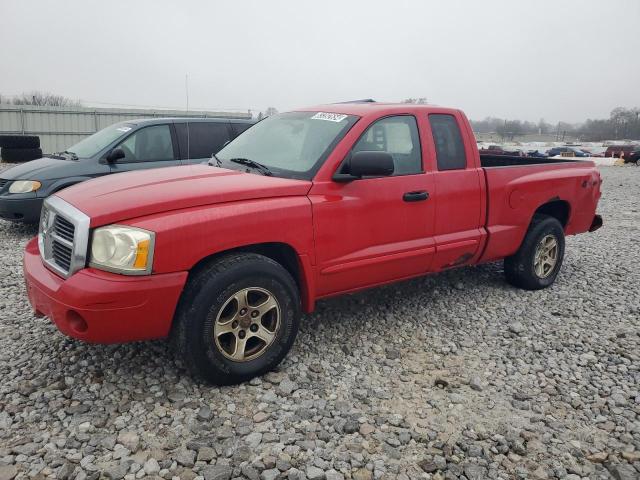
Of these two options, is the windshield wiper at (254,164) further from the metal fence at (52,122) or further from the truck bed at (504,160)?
the metal fence at (52,122)

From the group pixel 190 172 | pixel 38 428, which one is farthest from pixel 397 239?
pixel 38 428

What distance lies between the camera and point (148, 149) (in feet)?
23.9

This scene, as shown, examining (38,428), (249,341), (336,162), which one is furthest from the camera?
(336,162)

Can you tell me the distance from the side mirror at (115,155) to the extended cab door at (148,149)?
0.06 m

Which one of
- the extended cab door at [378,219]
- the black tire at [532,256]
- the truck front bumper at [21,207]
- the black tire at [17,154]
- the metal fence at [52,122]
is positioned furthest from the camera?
the metal fence at [52,122]

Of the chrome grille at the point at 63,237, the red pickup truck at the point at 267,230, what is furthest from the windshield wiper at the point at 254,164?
the chrome grille at the point at 63,237

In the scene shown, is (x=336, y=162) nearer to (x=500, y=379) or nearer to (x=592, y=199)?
(x=500, y=379)

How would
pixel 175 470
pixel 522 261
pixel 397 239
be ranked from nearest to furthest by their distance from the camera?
1. pixel 175 470
2. pixel 397 239
3. pixel 522 261

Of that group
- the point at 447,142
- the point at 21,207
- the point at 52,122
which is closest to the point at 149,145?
the point at 21,207

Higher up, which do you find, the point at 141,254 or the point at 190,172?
the point at 190,172

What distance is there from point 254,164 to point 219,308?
4.14ft

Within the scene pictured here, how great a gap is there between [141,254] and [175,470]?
1120mm

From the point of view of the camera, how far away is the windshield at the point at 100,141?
7.17m

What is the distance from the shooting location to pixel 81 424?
8.96ft
